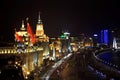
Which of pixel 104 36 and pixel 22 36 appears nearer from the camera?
pixel 22 36

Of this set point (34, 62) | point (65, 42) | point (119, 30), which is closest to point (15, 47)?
point (34, 62)

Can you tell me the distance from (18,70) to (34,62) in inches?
1295

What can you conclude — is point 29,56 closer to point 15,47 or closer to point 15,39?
point 15,47

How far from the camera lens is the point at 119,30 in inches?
6900

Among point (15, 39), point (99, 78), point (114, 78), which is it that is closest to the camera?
point (114, 78)

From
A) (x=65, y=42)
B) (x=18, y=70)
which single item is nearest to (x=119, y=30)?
(x=65, y=42)

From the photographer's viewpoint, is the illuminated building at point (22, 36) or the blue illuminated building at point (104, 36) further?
the blue illuminated building at point (104, 36)

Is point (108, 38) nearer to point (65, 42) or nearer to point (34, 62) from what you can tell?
point (65, 42)

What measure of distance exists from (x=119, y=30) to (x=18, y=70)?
15554cm

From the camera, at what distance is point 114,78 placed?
145ft

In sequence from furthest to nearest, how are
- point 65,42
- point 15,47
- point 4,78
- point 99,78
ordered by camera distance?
point 65,42
point 15,47
point 99,78
point 4,78

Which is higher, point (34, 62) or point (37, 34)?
point (37, 34)

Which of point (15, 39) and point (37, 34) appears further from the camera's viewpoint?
point (37, 34)

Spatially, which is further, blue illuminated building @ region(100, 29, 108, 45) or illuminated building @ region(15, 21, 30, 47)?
blue illuminated building @ region(100, 29, 108, 45)
